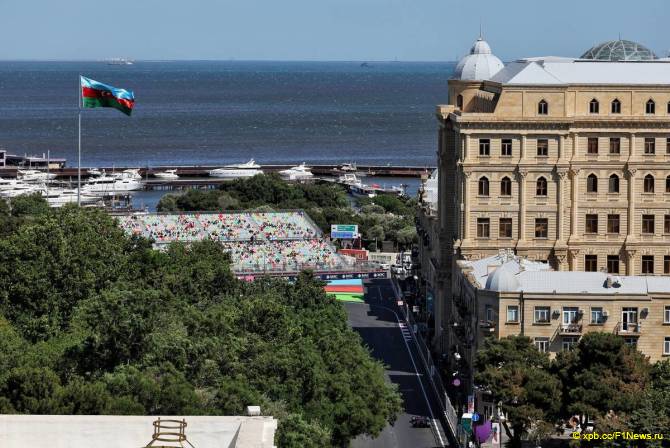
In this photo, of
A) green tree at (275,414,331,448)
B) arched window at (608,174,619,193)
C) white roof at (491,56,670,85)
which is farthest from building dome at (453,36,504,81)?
green tree at (275,414,331,448)

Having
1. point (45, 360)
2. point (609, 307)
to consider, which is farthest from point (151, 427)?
point (609, 307)

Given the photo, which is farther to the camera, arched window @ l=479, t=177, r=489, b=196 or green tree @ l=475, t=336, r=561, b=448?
arched window @ l=479, t=177, r=489, b=196

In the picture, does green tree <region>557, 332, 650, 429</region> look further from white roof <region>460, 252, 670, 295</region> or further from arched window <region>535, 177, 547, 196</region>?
arched window <region>535, 177, 547, 196</region>

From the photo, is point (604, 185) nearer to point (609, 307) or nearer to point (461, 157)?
point (461, 157)

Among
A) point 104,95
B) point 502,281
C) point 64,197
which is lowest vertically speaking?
point 64,197

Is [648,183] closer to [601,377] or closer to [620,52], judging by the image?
[620,52]

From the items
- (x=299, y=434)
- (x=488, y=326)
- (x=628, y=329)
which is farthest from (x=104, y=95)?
(x=299, y=434)

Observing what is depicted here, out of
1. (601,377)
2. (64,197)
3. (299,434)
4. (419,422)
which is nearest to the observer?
(299,434)

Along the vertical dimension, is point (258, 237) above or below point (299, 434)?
below
